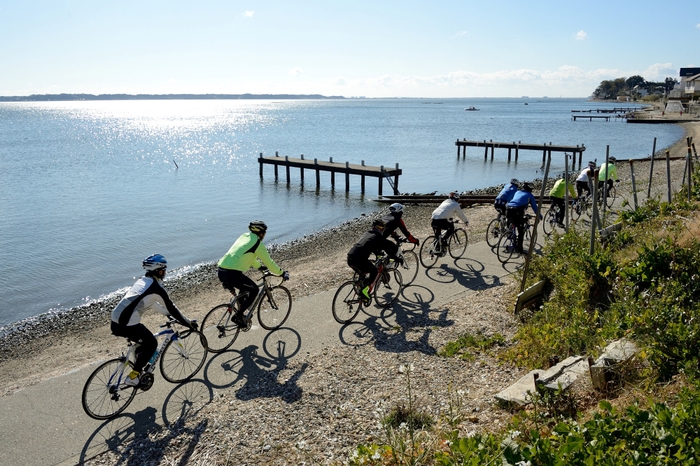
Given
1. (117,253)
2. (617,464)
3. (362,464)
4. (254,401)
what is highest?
(617,464)

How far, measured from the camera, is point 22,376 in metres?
10.3

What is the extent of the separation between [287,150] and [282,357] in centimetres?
6106

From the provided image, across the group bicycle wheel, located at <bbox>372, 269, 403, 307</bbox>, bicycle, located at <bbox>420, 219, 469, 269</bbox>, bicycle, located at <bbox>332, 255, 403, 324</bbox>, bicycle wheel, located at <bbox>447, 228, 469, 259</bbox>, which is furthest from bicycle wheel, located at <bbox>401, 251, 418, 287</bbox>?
bicycle, located at <bbox>332, 255, 403, 324</bbox>

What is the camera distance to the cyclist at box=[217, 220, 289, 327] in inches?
328

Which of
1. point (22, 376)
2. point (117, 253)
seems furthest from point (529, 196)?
point (117, 253)

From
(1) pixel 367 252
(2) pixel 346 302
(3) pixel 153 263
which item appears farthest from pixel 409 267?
(3) pixel 153 263

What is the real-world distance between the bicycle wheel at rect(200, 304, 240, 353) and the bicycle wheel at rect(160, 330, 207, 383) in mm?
289

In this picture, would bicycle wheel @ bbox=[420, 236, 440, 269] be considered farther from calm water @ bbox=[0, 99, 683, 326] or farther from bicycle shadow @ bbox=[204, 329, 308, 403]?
calm water @ bbox=[0, 99, 683, 326]

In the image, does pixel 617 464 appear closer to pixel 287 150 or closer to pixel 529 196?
pixel 529 196

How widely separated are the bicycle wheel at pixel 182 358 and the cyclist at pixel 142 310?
45cm

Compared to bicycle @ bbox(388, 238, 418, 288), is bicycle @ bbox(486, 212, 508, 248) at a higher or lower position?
higher

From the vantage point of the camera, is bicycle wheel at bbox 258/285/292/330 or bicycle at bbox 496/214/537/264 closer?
bicycle wheel at bbox 258/285/292/330

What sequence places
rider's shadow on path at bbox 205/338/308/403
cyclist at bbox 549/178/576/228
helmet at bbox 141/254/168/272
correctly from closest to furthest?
helmet at bbox 141/254/168/272 → rider's shadow on path at bbox 205/338/308/403 → cyclist at bbox 549/178/576/228

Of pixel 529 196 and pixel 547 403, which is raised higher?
pixel 529 196
